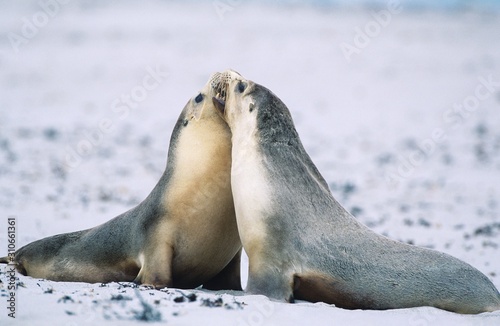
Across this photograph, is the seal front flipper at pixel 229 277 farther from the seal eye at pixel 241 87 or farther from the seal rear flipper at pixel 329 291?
the seal eye at pixel 241 87

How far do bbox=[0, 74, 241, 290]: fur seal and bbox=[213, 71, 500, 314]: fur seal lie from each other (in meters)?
0.30

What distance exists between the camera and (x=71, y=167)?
13016mm

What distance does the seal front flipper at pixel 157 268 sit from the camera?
5.71 meters

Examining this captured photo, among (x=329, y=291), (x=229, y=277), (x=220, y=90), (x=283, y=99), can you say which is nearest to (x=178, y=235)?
(x=229, y=277)

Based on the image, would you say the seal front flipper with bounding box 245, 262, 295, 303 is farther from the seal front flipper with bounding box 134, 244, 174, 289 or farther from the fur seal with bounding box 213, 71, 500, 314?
the seal front flipper with bounding box 134, 244, 174, 289

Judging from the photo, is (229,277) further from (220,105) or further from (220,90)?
(220,90)

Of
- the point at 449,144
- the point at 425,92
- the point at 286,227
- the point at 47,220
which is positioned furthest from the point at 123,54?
the point at 286,227

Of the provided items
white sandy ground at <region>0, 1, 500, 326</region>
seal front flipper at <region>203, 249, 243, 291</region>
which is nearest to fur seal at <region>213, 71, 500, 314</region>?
white sandy ground at <region>0, 1, 500, 326</region>

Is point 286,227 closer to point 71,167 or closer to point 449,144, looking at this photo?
point 71,167

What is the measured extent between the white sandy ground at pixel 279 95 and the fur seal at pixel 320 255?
19 centimetres

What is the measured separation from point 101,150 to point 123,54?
1220 centimetres

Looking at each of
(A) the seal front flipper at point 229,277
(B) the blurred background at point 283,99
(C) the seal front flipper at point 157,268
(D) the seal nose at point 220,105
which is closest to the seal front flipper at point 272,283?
(C) the seal front flipper at point 157,268

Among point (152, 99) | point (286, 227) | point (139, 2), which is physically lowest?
point (286, 227)

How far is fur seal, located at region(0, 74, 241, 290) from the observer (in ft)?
19.5
